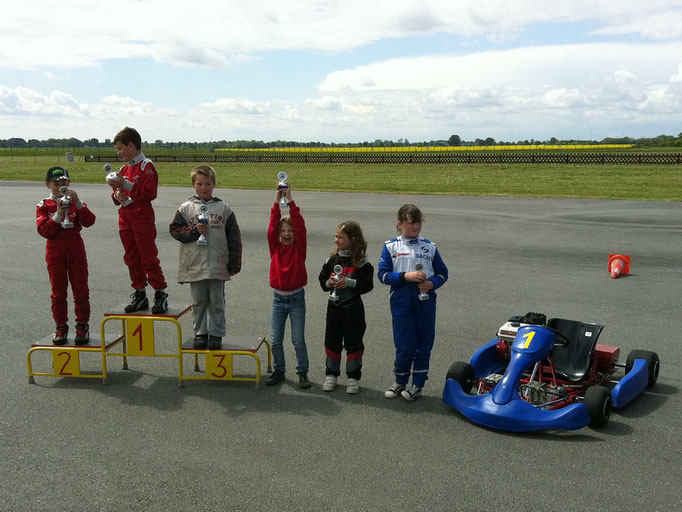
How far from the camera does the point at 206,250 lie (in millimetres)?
5754

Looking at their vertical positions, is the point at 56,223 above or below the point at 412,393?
above

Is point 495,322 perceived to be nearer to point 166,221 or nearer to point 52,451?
point 52,451

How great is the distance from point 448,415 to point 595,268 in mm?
7098

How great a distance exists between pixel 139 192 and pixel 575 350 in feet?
14.2

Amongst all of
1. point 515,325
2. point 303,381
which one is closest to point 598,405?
point 515,325

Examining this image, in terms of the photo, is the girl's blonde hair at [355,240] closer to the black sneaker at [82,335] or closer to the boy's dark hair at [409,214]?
the boy's dark hair at [409,214]

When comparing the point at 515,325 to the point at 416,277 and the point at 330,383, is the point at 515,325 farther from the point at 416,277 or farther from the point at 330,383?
the point at 330,383

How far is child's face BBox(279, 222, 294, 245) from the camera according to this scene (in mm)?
5695

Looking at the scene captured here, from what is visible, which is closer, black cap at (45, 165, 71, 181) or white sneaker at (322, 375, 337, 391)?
white sneaker at (322, 375, 337, 391)

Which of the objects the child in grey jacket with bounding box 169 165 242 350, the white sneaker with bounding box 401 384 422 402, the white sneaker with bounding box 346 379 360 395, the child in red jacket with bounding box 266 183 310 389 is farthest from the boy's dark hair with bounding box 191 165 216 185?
the white sneaker with bounding box 401 384 422 402

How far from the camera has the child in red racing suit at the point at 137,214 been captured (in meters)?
6.00

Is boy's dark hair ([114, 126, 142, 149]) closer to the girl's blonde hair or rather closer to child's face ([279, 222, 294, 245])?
child's face ([279, 222, 294, 245])

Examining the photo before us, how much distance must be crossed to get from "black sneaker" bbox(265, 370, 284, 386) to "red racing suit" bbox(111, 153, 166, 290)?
4.92ft

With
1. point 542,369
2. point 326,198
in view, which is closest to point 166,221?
point 326,198
